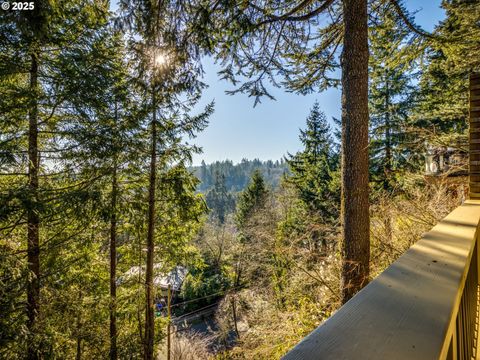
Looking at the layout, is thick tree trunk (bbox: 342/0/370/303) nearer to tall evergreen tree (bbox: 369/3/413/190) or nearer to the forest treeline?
the forest treeline

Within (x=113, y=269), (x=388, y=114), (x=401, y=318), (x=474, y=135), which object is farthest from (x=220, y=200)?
(x=401, y=318)

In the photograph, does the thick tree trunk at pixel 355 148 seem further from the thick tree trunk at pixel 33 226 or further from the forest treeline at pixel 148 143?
the thick tree trunk at pixel 33 226

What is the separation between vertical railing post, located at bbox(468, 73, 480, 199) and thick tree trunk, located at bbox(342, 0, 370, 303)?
4.03 ft

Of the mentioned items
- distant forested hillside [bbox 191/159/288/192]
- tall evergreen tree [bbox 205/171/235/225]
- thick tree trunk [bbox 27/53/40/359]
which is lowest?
tall evergreen tree [bbox 205/171/235/225]

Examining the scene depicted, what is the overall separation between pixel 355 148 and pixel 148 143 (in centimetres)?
559

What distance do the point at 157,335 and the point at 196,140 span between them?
6.59m

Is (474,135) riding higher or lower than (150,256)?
higher

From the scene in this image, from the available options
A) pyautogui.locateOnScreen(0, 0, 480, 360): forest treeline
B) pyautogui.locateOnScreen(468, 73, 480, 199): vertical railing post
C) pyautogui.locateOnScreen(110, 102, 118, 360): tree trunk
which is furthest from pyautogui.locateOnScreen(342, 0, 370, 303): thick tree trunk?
pyautogui.locateOnScreen(110, 102, 118, 360): tree trunk

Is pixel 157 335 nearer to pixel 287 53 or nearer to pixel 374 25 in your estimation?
pixel 287 53

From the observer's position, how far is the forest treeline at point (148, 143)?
369 centimetres

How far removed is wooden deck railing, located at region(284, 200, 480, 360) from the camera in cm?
53

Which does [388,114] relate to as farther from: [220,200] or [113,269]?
[220,200]

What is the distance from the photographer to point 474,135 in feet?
10.5

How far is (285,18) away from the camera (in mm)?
4055
